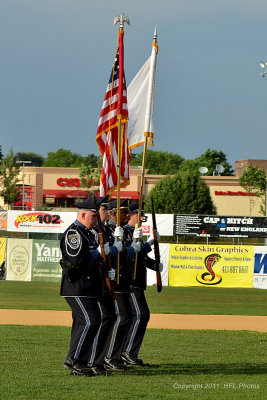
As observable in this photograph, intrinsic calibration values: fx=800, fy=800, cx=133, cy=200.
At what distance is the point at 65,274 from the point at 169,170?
133 metres

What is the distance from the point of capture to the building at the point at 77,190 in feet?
280

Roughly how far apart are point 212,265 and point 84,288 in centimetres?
2197

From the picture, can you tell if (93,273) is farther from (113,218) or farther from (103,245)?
(113,218)

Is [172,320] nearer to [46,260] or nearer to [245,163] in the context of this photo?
[46,260]

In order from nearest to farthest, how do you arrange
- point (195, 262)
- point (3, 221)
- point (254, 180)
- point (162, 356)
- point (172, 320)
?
point (162, 356) < point (172, 320) < point (195, 262) < point (3, 221) < point (254, 180)

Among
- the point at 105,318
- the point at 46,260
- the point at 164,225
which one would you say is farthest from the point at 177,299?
the point at 105,318

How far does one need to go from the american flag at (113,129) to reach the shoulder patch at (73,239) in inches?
86.9

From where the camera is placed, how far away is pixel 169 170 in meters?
142

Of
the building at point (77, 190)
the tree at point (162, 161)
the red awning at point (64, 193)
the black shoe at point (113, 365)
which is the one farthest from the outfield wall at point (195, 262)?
the tree at point (162, 161)

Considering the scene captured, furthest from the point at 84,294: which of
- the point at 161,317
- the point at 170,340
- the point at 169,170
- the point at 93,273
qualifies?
the point at 169,170

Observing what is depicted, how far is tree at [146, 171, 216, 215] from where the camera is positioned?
234ft

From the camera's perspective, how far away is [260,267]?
30.7 m

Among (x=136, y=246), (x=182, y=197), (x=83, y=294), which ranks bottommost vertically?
(x=83, y=294)

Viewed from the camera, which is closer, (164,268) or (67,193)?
(164,268)
